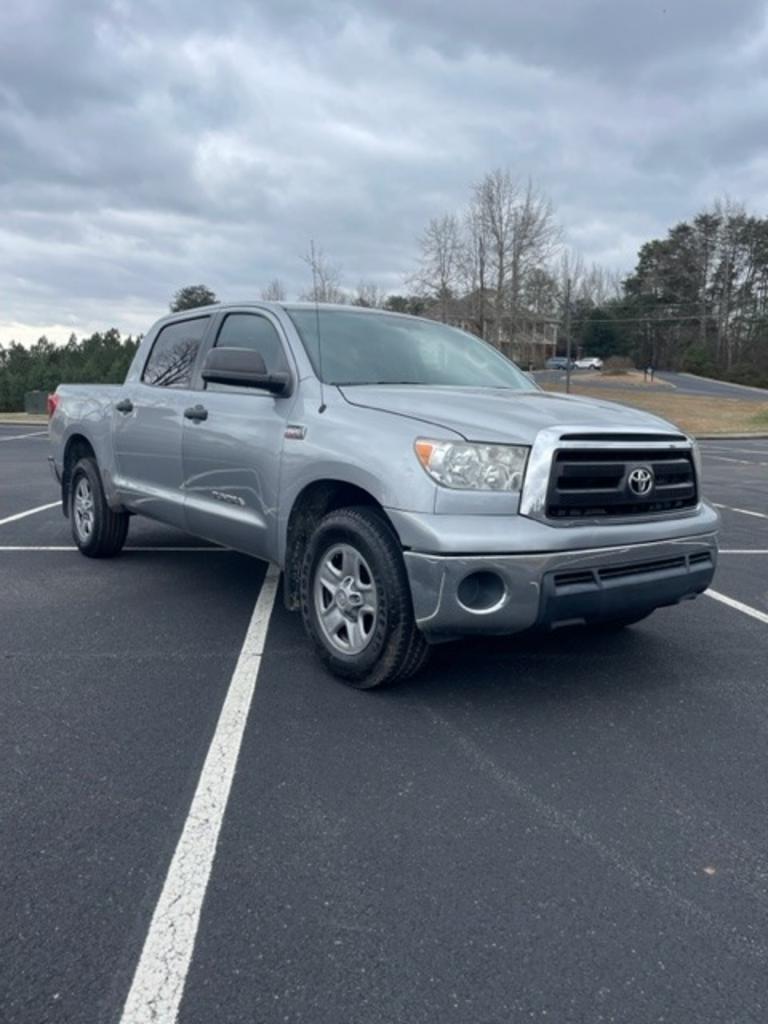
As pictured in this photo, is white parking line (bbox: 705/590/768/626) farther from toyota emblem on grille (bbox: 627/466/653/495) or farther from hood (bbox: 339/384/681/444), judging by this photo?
toyota emblem on grille (bbox: 627/466/653/495)

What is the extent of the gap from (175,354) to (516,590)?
3.54 m

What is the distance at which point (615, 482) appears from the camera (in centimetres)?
389

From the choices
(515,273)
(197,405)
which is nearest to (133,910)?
(197,405)

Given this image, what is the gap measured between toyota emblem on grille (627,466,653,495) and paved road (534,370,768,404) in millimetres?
47471

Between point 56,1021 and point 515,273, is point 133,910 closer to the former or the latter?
point 56,1021

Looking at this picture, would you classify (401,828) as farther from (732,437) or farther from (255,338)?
(732,437)

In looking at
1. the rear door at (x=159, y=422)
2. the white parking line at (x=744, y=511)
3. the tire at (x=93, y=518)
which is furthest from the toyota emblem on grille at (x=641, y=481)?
the white parking line at (x=744, y=511)

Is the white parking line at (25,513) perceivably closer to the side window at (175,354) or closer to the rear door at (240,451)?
the side window at (175,354)

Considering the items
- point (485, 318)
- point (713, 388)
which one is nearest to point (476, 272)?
point (485, 318)

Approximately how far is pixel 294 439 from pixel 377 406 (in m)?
0.56

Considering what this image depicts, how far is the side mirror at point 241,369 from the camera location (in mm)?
4391

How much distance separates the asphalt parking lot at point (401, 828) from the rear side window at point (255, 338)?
157cm

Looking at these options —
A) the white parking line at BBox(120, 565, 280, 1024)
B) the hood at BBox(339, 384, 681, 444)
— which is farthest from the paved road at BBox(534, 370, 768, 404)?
the white parking line at BBox(120, 565, 280, 1024)

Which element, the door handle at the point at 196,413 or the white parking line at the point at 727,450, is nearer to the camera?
the door handle at the point at 196,413
